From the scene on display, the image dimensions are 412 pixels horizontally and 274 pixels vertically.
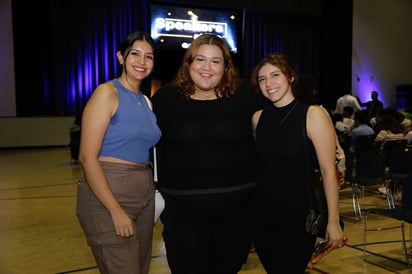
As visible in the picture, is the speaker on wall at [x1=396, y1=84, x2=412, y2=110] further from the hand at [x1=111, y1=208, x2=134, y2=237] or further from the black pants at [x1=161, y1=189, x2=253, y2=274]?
the hand at [x1=111, y1=208, x2=134, y2=237]

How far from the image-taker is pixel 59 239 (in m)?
5.06

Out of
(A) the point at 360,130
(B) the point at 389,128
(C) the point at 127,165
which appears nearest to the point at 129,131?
(C) the point at 127,165

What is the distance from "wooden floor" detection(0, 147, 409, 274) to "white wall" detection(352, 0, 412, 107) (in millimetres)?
11721

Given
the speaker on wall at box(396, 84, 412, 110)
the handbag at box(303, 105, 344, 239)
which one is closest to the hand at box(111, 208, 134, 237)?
the handbag at box(303, 105, 344, 239)

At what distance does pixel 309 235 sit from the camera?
2.41 metres

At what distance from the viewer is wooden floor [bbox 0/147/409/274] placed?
4.14 m

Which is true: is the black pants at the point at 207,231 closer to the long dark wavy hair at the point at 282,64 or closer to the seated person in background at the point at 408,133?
the long dark wavy hair at the point at 282,64

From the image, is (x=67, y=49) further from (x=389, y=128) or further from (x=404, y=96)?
(x=404, y=96)

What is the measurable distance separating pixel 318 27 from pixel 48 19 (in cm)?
1051

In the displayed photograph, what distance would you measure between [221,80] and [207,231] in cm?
79

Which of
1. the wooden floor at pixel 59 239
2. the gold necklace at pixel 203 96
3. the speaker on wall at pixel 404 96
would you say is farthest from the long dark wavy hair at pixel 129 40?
the speaker on wall at pixel 404 96

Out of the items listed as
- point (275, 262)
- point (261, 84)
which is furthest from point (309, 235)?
point (261, 84)

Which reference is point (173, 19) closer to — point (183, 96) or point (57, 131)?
point (57, 131)

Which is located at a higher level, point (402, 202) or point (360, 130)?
point (360, 130)
